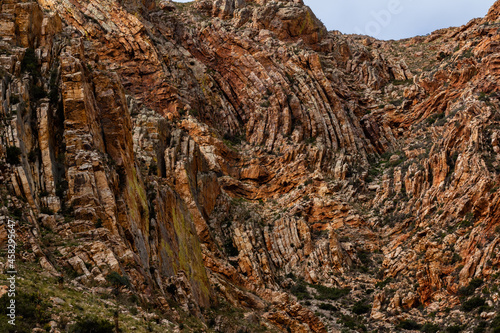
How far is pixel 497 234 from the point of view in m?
50.2

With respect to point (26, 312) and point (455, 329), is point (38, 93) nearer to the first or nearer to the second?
point (26, 312)

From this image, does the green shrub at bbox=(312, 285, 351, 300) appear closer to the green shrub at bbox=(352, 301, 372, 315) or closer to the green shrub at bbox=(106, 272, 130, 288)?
the green shrub at bbox=(352, 301, 372, 315)

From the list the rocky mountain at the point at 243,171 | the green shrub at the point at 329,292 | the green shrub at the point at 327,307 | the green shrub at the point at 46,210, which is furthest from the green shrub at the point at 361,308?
the green shrub at the point at 46,210

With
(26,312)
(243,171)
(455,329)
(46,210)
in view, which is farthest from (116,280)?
(243,171)

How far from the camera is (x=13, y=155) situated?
29.8 metres

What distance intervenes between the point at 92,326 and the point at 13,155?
40.9 ft

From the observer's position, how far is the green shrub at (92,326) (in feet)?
68.0

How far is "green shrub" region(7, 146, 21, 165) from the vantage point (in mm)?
29578

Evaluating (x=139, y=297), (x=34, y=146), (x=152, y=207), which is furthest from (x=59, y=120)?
(x=139, y=297)

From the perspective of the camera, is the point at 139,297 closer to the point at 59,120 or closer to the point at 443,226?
the point at 59,120

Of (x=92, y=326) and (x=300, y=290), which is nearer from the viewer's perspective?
(x=92, y=326)

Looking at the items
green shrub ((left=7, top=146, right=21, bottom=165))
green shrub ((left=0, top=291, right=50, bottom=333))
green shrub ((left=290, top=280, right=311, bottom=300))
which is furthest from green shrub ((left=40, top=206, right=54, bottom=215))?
green shrub ((left=290, top=280, right=311, bottom=300))

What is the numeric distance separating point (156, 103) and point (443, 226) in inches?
1521

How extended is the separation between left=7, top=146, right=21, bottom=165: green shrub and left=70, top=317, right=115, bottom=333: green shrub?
37.7 feet
